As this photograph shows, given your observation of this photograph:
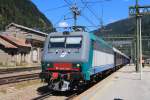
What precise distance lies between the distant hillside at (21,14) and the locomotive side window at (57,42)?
80715 millimetres

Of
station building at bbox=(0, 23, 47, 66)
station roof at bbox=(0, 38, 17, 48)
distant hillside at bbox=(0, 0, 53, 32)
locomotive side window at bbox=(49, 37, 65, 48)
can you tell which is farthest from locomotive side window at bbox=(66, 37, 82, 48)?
distant hillside at bbox=(0, 0, 53, 32)

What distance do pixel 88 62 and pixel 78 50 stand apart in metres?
0.72

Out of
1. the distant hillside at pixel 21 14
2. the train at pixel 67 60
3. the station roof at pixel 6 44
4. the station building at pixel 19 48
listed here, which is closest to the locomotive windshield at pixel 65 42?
the train at pixel 67 60

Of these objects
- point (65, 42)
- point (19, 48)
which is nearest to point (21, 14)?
point (19, 48)

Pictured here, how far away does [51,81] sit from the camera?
17.0 m

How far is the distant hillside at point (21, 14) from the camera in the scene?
112 m

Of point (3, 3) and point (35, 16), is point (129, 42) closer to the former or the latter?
point (3, 3)

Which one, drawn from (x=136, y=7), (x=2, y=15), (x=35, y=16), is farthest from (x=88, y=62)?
(x=35, y=16)

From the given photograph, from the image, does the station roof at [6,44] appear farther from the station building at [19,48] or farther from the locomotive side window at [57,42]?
the locomotive side window at [57,42]

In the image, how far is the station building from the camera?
52.4 metres

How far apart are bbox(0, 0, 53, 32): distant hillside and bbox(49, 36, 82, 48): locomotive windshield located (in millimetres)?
80769

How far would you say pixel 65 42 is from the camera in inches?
707

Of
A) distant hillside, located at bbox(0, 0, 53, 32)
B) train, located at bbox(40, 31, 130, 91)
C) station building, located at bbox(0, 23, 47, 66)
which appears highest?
distant hillside, located at bbox(0, 0, 53, 32)

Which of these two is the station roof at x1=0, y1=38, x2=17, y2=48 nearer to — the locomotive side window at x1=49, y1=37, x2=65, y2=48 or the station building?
the station building
